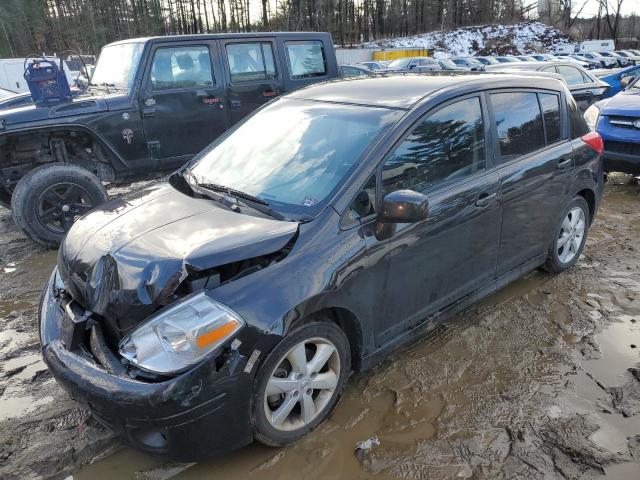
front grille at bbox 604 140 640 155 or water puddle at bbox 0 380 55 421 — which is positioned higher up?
front grille at bbox 604 140 640 155

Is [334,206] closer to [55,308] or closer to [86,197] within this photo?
[55,308]

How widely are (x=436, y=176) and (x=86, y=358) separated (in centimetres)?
210

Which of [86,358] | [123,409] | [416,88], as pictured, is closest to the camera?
[123,409]

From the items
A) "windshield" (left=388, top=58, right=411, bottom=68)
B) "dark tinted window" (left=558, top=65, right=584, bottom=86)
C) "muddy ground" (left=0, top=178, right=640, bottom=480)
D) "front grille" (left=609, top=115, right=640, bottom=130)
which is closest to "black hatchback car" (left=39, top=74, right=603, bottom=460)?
"muddy ground" (left=0, top=178, right=640, bottom=480)

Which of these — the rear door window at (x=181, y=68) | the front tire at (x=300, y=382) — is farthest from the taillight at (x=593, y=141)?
the rear door window at (x=181, y=68)

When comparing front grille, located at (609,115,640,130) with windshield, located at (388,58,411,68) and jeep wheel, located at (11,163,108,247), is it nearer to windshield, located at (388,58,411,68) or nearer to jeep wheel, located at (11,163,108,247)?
jeep wheel, located at (11,163,108,247)

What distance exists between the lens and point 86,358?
2.21 m

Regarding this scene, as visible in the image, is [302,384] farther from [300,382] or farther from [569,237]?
[569,237]

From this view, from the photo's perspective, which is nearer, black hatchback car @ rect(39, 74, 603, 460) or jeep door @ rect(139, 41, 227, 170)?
black hatchback car @ rect(39, 74, 603, 460)

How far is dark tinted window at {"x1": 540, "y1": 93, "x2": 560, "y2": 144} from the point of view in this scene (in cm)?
370

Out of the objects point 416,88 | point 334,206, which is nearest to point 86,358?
point 334,206

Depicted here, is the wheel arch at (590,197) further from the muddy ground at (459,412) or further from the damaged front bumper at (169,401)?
the damaged front bumper at (169,401)

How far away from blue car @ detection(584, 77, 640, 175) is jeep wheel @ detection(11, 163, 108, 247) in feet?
20.9

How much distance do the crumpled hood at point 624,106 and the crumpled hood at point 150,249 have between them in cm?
601
